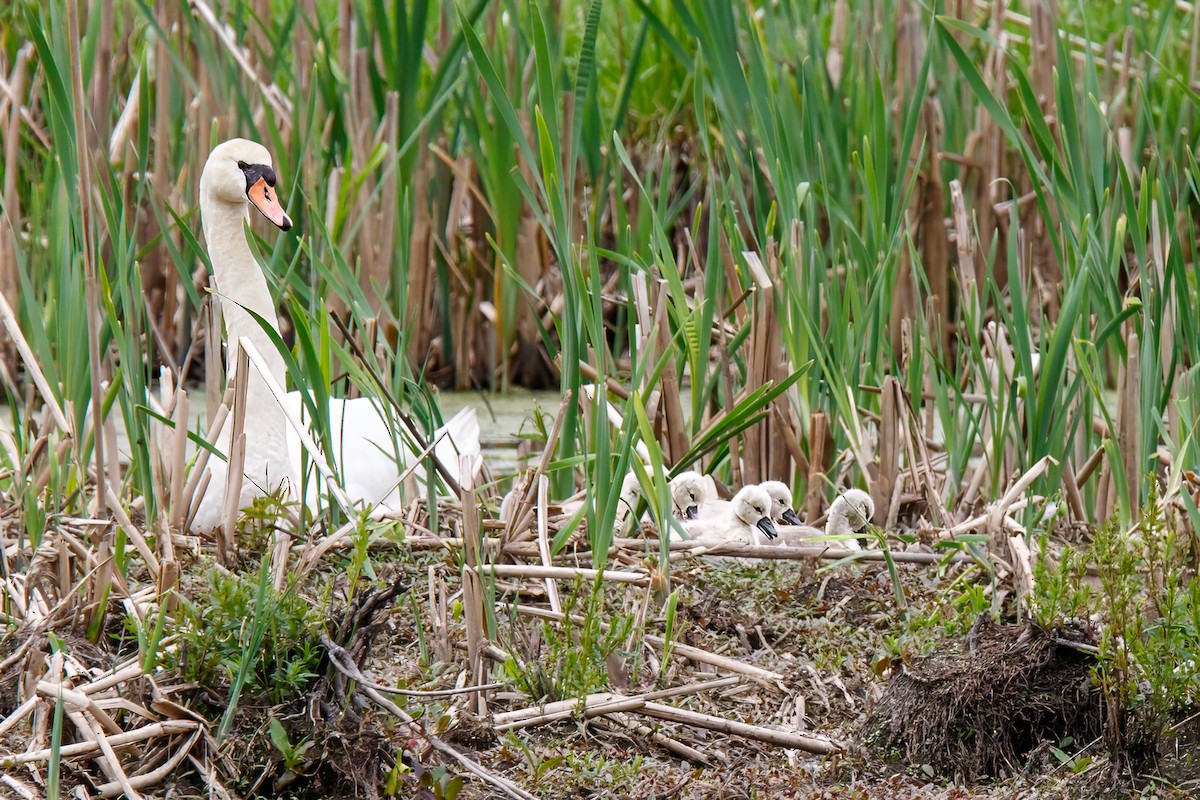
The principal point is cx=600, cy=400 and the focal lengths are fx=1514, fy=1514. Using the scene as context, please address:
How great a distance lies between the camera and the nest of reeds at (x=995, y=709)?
228 cm

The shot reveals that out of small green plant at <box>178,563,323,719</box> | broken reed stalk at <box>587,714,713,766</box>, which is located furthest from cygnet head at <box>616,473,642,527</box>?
small green plant at <box>178,563,323,719</box>

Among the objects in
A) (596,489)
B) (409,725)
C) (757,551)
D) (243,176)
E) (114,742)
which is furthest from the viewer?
(243,176)

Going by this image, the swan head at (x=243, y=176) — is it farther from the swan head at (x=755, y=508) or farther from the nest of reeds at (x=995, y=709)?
the nest of reeds at (x=995, y=709)

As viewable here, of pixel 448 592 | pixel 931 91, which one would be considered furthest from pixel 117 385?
pixel 931 91

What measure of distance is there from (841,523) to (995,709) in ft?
2.86

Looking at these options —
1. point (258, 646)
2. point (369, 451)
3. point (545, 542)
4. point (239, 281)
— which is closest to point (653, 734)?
point (545, 542)

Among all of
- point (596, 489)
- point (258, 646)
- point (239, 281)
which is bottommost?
point (258, 646)

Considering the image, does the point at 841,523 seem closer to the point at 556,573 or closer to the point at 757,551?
the point at 757,551

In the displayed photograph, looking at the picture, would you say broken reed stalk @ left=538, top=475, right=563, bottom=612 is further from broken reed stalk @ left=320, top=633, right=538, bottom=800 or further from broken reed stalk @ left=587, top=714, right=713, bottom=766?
broken reed stalk @ left=320, top=633, right=538, bottom=800

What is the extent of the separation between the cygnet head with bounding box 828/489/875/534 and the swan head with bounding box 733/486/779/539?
148mm

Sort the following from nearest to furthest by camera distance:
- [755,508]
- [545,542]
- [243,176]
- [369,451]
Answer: [545,542] < [755,508] < [243,176] < [369,451]

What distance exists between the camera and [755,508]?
3043 mm

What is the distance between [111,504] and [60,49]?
0.78 m

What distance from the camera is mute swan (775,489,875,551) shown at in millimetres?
3035
